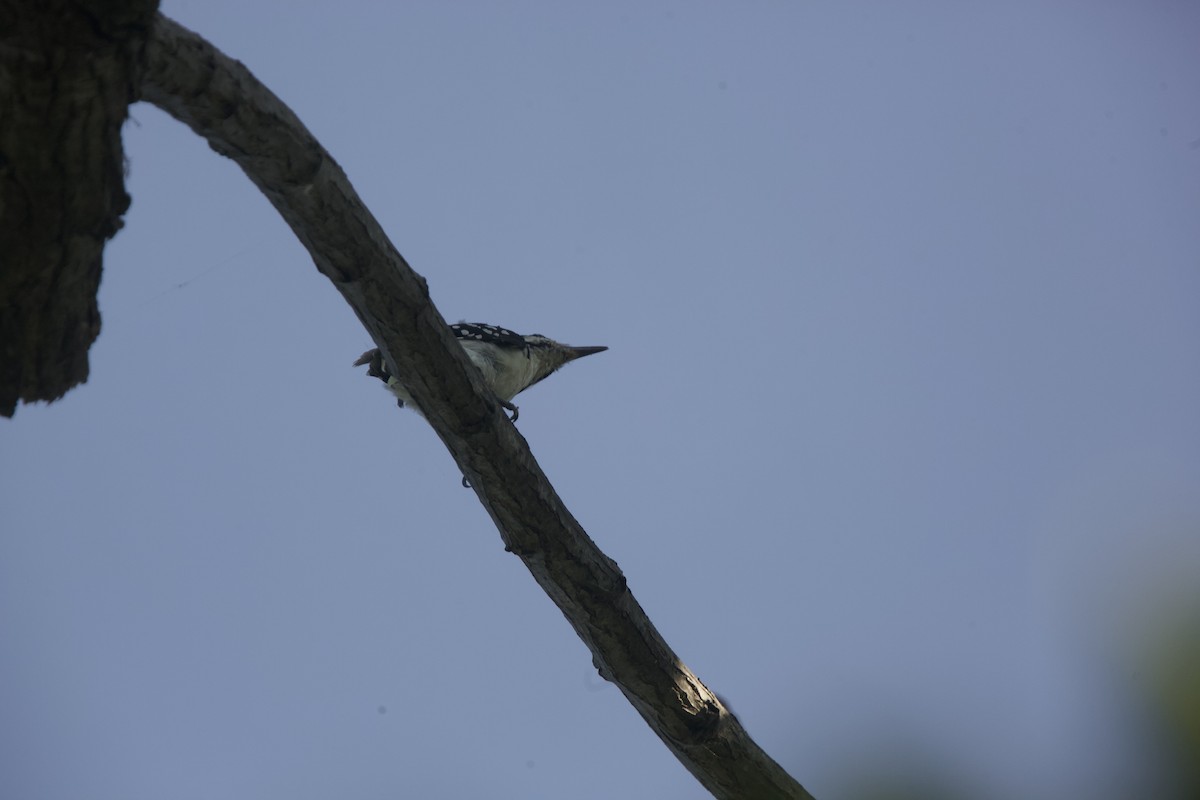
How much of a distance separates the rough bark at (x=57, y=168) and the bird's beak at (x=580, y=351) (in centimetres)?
498

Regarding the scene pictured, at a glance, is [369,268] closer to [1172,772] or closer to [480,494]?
[480,494]

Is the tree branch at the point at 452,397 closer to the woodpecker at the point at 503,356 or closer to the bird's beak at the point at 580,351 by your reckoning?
the woodpecker at the point at 503,356

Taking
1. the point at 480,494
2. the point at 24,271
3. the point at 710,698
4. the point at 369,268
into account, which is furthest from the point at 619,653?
the point at 24,271

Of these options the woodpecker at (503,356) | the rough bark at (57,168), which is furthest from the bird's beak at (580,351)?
the rough bark at (57,168)

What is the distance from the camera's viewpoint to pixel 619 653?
13.4 feet

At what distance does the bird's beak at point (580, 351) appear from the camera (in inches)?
301

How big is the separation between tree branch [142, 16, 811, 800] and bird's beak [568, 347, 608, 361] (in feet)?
12.1

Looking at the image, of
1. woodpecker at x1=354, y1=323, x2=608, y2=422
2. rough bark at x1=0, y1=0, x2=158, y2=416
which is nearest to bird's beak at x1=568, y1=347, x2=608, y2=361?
woodpecker at x1=354, y1=323, x2=608, y2=422

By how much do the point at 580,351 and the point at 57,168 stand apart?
5364mm

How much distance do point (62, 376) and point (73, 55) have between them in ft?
3.01

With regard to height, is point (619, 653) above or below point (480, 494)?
below

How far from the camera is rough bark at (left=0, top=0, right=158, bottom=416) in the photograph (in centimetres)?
232

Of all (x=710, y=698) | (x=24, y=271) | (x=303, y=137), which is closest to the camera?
(x=24, y=271)

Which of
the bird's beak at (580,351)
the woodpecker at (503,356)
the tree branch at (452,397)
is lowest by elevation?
the tree branch at (452,397)
